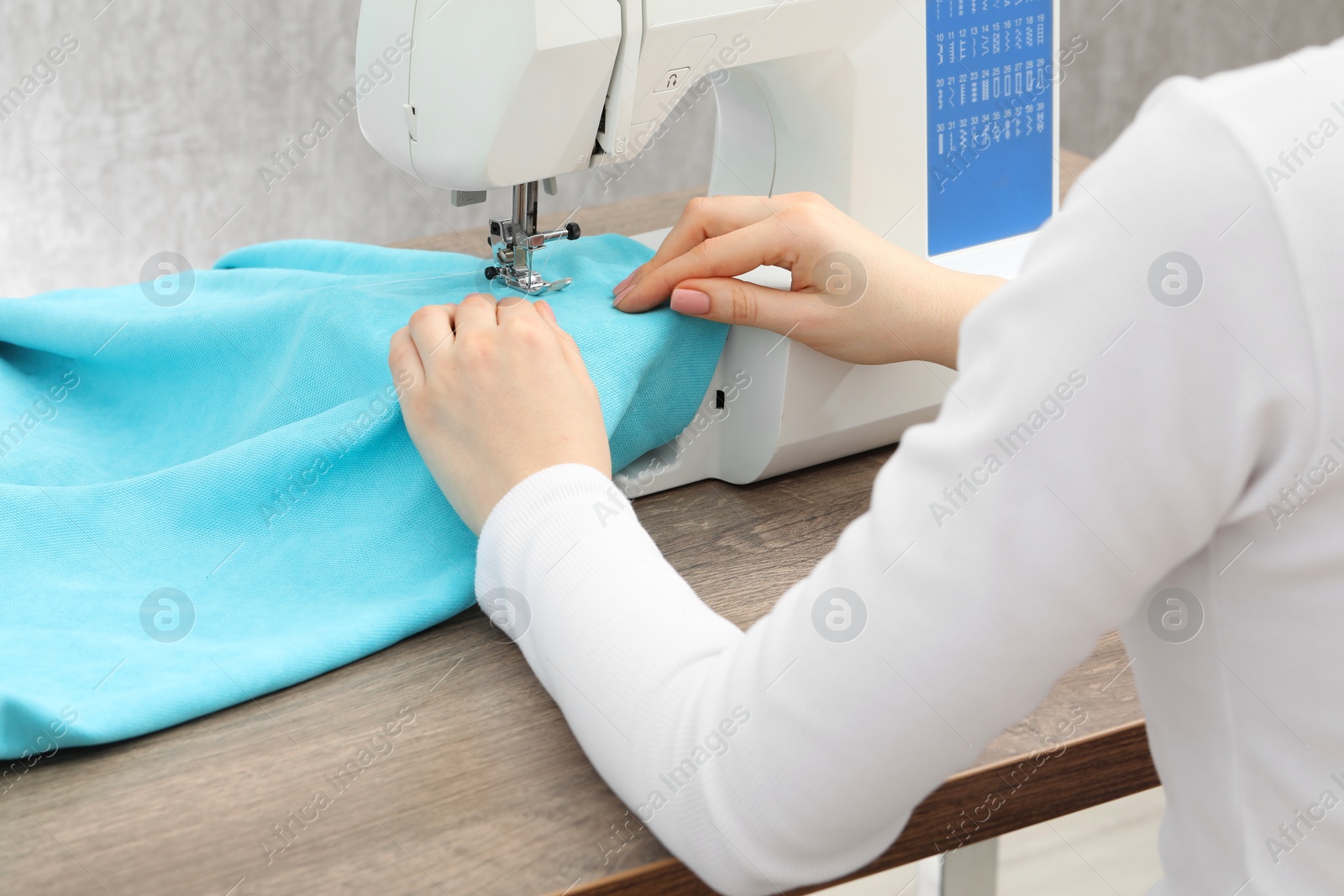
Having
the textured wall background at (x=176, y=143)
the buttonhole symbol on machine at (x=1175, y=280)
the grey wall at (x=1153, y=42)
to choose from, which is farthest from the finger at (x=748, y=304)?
the grey wall at (x=1153, y=42)

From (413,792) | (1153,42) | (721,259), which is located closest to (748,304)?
(721,259)

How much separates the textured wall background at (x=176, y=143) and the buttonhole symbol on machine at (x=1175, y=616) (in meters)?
2.23

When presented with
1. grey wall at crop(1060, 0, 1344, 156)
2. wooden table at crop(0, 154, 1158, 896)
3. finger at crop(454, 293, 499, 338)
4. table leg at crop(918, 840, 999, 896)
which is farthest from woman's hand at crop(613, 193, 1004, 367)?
grey wall at crop(1060, 0, 1344, 156)

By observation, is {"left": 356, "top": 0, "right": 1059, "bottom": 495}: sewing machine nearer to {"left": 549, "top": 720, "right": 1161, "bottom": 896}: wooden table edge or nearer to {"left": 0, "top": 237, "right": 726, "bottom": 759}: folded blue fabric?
{"left": 0, "top": 237, "right": 726, "bottom": 759}: folded blue fabric

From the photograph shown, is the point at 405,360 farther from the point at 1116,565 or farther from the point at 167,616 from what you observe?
the point at 1116,565

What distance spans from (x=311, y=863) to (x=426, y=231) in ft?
7.38

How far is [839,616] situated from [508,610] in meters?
0.28

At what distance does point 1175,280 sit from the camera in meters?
0.39

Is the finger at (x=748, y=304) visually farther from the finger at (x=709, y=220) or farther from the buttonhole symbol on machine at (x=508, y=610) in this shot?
the buttonhole symbol on machine at (x=508, y=610)

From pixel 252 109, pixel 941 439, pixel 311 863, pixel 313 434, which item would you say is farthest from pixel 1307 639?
pixel 252 109

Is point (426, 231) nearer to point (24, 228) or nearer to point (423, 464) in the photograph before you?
point (24, 228)

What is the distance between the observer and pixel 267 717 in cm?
69

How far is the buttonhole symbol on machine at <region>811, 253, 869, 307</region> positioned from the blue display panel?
21cm

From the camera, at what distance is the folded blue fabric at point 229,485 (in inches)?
27.7
